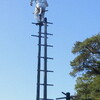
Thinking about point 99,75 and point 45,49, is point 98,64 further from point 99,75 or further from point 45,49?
point 45,49

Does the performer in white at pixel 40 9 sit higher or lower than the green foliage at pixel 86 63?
higher

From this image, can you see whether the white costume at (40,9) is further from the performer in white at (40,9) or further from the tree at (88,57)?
the tree at (88,57)

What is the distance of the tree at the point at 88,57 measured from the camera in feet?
128

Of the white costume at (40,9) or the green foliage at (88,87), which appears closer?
the green foliage at (88,87)

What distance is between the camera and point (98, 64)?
3897 centimetres

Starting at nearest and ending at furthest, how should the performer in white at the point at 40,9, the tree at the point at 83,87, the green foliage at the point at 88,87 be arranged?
the green foliage at the point at 88,87 < the tree at the point at 83,87 < the performer in white at the point at 40,9

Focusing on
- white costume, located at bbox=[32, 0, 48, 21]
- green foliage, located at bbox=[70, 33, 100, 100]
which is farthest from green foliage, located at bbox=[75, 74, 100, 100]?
white costume, located at bbox=[32, 0, 48, 21]

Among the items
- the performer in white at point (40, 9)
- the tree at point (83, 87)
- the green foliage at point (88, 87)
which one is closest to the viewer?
the green foliage at point (88, 87)

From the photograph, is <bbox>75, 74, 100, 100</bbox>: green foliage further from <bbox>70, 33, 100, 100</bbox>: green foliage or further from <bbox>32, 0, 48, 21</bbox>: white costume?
<bbox>32, 0, 48, 21</bbox>: white costume

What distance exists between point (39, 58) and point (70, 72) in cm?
574

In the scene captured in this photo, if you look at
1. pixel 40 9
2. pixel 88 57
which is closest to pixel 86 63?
pixel 88 57

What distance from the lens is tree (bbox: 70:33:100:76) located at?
38938 mm

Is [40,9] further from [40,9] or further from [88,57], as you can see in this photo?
[88,57]

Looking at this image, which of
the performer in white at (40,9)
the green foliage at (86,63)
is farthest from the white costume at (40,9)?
the green foliage at (86,63)
